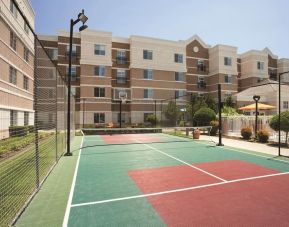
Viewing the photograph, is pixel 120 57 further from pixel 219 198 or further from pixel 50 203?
pixel 219 198

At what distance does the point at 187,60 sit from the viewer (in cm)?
4769

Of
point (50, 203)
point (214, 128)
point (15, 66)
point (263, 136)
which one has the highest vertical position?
point (15, 66)

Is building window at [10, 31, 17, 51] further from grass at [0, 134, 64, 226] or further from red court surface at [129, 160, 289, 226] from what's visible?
red court surface at [129, 160, 289, 226]

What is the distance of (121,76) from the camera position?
140 ft

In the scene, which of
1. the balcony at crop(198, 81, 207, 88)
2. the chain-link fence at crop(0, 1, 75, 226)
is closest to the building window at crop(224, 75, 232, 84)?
the balcony at crop(198, 81, 207, 88)

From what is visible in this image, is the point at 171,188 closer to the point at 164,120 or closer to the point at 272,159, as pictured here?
the point at 272,159

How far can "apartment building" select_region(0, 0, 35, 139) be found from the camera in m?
20.8

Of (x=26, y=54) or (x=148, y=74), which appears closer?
(x=26, y=54)

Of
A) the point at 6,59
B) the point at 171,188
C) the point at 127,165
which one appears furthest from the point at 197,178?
the point at 6,59

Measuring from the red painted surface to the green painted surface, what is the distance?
528cm

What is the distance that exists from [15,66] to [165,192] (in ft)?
77.3

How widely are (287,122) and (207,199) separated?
40.0 feet

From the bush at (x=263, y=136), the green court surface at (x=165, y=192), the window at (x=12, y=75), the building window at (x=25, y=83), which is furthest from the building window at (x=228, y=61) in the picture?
the green court surface at (x=165, y=192)

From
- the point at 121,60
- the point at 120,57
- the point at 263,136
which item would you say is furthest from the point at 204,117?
the point at 120,57
